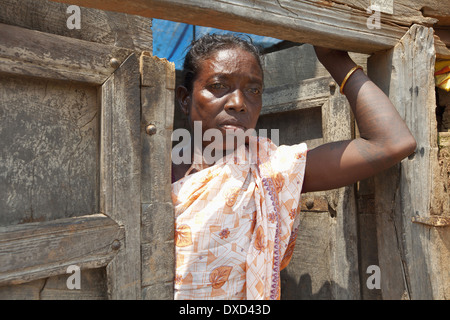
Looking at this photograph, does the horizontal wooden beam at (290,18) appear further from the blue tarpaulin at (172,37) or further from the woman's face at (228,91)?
the blue tarpaulin at (172,37)

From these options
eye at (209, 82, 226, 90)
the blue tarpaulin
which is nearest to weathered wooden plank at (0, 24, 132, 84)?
eye at (209, 82, 226, 90)

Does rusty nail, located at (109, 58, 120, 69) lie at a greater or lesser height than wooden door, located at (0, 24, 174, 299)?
greater

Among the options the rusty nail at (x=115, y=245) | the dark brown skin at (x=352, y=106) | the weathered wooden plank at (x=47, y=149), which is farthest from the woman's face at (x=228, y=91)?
the rusty nail at (x=115, y=245)

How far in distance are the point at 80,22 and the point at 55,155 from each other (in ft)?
1.52

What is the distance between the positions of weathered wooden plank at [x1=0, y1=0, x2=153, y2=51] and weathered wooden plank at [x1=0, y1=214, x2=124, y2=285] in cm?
62

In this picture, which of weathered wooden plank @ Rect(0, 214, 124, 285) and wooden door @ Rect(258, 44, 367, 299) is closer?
weathered wooden plank @ Rect(0, 214, 124, 285)

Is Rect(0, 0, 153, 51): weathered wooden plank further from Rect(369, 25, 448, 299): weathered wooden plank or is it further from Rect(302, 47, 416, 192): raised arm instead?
Rect(369, 25, 448, 299): weathered wooden plank

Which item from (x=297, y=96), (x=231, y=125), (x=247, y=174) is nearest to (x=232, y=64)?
(x=231, y=125)

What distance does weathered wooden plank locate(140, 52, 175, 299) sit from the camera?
4.48ft

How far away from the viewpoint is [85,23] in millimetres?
1326

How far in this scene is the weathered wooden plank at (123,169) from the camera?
129 centimetres

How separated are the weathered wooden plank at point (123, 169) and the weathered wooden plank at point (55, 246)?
1.7 inches

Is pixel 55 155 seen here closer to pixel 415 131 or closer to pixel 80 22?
pixel 80 22

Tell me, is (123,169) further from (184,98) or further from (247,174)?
(184,98)
